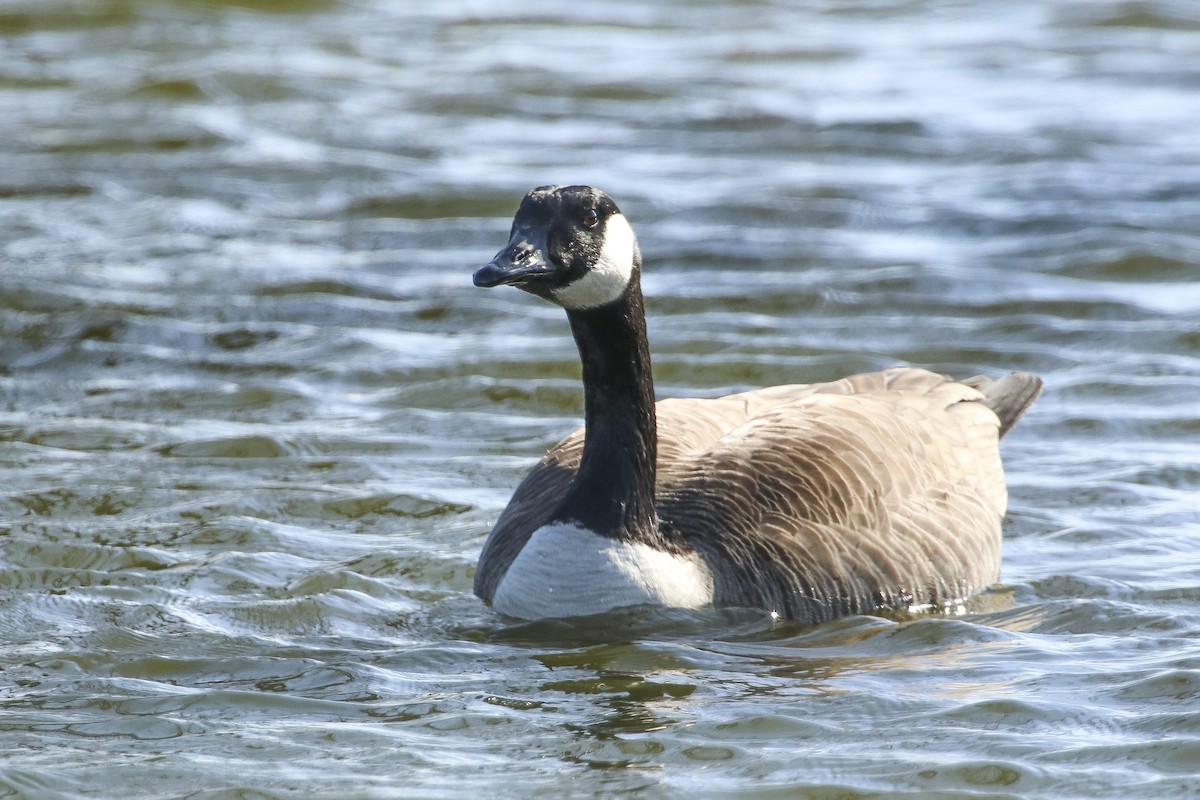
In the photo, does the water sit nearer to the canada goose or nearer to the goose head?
the canada goose

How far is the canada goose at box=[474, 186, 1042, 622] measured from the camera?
6.64m

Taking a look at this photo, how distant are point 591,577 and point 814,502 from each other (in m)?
0.99

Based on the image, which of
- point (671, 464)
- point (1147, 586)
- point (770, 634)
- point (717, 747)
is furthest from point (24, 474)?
point (1147, 586)

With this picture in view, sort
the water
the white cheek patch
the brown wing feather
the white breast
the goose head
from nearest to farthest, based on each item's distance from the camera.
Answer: the water
the goose head
the white cheek patch
the white breast
the brown wing feather

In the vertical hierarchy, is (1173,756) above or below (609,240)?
below

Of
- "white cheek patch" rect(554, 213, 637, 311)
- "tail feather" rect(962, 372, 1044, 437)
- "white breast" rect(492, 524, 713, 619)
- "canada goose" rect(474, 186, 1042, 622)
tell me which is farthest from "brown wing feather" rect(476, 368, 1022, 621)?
"white cheek patch" rect(554, 213, 637, 311)

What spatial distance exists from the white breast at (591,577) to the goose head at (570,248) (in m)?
0.89

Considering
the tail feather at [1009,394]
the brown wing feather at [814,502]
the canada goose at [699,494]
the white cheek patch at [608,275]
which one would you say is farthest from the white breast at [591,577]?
the tail feather at [1009,394]

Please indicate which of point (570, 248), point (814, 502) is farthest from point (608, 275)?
point (814, 502)

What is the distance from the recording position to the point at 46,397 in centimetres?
991

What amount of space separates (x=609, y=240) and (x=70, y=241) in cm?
724

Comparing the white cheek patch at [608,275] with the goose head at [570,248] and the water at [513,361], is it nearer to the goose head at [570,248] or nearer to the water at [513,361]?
the goose head at [570,248]

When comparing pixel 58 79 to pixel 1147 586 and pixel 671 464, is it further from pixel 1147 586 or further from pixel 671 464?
pixel 1147 586

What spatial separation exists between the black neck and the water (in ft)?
1.31
